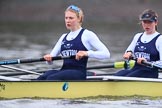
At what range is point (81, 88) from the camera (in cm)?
796

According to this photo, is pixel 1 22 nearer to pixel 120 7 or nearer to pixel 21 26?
pixel 21 26

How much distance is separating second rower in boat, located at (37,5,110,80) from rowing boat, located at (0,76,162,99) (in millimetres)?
156

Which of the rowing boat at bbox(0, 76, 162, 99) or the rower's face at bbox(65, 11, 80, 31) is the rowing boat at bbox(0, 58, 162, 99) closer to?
the rowing boat at bbox(0, 76, 162, 99)

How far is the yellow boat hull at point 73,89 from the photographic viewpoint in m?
7.91

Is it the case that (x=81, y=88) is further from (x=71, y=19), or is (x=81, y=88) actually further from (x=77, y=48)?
(x=71, y=19)

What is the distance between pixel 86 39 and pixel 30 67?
537cm

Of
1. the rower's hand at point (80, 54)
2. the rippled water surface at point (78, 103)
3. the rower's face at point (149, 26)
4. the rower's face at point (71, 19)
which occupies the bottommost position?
the rippled water surface at point (78, 103)

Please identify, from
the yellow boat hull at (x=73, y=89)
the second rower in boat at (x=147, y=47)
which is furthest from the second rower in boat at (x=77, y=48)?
the second rower in boat at (x=147, y=47)

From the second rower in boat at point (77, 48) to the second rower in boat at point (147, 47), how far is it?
23.9 inches

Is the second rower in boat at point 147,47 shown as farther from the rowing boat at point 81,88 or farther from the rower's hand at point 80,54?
the rower's hand at point 80,54

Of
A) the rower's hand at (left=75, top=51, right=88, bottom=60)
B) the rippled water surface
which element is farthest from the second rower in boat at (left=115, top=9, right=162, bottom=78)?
the rower's hand at (left=75, top=51, right=88, bottom=60)

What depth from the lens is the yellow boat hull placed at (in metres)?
7.91

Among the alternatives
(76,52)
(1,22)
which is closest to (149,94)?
(76,52)

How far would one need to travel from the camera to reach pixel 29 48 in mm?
19234
